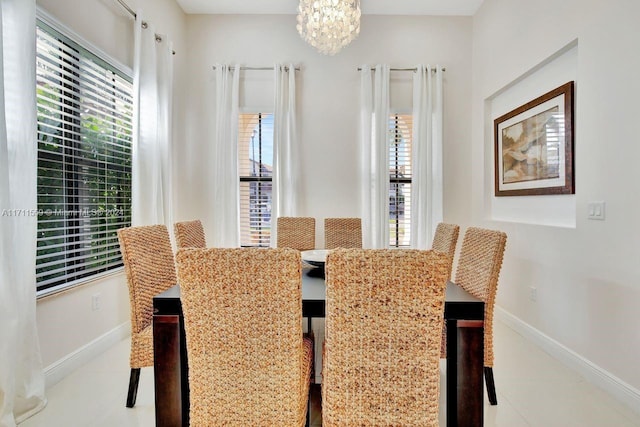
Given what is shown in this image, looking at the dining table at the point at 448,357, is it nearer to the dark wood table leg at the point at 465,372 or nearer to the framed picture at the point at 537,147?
the dark wood table leg at the point at 465,372

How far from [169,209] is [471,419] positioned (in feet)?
9.37

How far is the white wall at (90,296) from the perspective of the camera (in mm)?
2047

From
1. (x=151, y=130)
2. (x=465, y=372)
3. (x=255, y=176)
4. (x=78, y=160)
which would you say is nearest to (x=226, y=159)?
(x=255, y=176)

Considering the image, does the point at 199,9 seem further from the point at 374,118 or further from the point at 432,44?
the point at 432,44

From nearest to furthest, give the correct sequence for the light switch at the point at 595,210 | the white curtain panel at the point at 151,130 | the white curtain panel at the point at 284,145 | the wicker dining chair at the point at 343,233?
the light switch at the point at 595,210 < the white curtain panel at the point at 151,130 < the wicker dining chair at the point at 343,233 < the white curtain panel at the point at 284,145

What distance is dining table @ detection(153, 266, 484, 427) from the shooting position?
4.28ft

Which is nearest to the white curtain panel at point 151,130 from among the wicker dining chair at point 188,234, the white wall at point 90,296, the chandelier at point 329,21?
the white wall at point 90,296

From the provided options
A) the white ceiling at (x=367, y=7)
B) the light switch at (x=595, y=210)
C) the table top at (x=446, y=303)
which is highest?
the white ceiling at (x=367, y=7)

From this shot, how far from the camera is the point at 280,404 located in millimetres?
1137

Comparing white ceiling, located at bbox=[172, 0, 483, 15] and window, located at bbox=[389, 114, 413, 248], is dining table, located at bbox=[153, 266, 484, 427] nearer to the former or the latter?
window, located at bbox=[389, 114, 413, 248]

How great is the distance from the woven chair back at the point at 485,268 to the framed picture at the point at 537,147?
1072mm

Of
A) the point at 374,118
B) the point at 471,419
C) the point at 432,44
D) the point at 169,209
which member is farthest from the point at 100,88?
the point at 432,44

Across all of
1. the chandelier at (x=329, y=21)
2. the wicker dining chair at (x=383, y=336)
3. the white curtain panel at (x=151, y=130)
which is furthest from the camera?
the white curtain panel at (x=151, y=130)

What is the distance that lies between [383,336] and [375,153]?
287 cm
